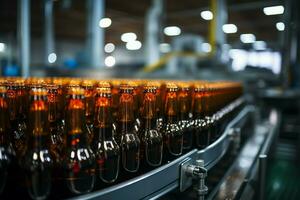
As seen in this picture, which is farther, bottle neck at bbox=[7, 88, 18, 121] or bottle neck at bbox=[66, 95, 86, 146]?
bottle neck at bbox=[7, 88, 18, 121]

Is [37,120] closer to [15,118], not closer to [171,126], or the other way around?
[15,118]

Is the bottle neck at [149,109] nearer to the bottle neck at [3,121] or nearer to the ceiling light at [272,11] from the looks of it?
the bottle neck at [3,121]

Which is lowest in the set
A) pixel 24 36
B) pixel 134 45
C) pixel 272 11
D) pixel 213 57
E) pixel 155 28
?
pixel 213 57

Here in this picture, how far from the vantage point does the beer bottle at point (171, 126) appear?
0.86 meters

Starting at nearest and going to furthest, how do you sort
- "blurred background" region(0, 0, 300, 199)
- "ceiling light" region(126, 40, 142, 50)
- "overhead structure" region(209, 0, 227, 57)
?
"blurred background" region(0, 0, 300, 199)
"overhead structure" region(209, 0, 227, 57)
"ceiling light" region(126, 40, 142, 50)

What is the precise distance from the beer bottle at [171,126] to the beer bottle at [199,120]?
0.37 ft

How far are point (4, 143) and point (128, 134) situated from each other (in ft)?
0.91

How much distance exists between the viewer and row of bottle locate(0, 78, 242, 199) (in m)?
0.55

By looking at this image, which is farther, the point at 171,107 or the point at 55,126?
the point at 171,107

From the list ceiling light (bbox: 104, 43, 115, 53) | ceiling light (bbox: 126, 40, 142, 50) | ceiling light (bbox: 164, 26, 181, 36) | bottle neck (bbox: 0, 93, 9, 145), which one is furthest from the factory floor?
ceiling light (bbox: 104, 43, 115, 53)

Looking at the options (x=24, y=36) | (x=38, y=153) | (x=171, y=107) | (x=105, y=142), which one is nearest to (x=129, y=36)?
(x=24, y=36)

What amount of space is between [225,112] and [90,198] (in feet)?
3.36

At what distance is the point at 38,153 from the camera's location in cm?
55

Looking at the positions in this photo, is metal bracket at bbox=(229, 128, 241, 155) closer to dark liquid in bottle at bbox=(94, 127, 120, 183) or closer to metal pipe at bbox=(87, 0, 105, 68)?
dark liquid in bottle at bbox=(94, 127, 120, 183)
